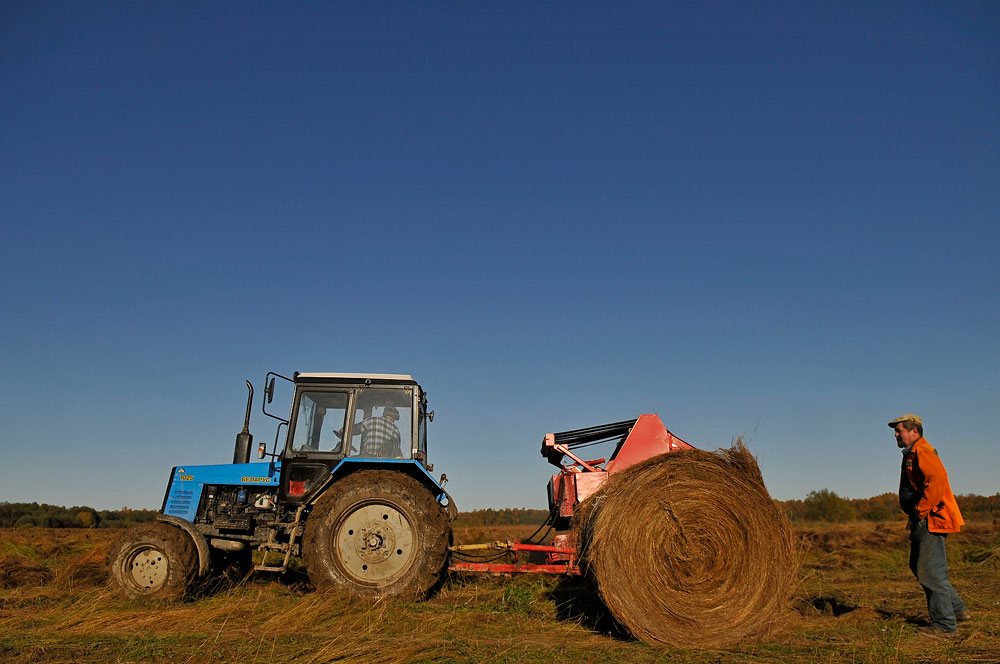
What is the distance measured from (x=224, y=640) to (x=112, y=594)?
8.73 feet

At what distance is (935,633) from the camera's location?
509 centimetres

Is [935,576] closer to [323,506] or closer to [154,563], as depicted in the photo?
[323,506]

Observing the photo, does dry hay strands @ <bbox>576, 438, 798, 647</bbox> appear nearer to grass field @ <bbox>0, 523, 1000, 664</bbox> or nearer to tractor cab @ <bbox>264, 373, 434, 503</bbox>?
grass field @ <bbox>0, 523, 1000, 664</bbox>

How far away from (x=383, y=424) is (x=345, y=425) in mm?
450

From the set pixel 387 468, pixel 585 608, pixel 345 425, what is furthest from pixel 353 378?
pixel 585 608

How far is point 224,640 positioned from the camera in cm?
489

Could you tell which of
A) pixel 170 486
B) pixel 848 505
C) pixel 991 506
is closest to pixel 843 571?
pixel 170 486

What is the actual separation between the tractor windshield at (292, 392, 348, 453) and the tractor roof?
0.53 ft

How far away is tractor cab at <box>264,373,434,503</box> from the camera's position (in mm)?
7586

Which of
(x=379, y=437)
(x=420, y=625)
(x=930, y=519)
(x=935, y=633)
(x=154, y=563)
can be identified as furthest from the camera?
(x=379, y=437)

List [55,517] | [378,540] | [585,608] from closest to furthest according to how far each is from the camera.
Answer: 1. [585,608]
2. [378,540]
3. [55,517]

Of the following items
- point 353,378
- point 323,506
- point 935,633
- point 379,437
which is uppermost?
point 353,378

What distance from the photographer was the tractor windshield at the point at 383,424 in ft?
25.2

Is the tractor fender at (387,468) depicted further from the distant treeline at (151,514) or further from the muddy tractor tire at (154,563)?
the distant treeline at (151,514)
